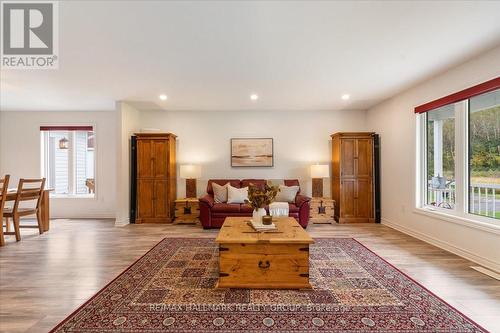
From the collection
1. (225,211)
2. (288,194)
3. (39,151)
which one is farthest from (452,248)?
(39,151)

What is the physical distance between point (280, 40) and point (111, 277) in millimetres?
3130

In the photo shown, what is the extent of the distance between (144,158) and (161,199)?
956 millimetres

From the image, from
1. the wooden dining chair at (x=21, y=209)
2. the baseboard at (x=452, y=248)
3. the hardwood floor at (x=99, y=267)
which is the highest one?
the wooden dining chair at (x=21, y=209)

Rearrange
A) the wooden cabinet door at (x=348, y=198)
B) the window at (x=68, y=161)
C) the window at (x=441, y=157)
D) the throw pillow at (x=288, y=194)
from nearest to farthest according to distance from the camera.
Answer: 1. the window at (x=441, y=157)
2. the throw pillow at (x=288, y=194)
3. the wooden cabinet door at (x=348, y=198)
4. the window at (x=68, y=161)

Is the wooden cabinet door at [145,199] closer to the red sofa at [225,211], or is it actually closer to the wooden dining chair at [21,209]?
the red sofa at [225,211]

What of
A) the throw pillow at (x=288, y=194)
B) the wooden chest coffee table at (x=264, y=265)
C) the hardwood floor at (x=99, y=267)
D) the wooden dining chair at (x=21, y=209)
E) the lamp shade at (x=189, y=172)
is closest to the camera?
the hardwood floor at (x=99, y=267)

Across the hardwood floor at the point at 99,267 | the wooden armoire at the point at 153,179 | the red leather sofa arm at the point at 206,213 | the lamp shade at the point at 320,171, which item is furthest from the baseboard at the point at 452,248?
the wooden armoire at the point at 153,179

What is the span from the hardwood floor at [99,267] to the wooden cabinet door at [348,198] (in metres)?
0.51

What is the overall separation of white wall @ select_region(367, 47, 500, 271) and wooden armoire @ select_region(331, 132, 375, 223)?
0.28 m

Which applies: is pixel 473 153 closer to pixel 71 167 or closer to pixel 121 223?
pixel 121 223

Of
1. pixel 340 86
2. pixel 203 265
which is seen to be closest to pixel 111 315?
pixel 203 265

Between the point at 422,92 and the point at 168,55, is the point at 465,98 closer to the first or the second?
the point at 422,92

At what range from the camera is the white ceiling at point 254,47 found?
2.25 meters

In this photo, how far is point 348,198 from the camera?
5.50m
